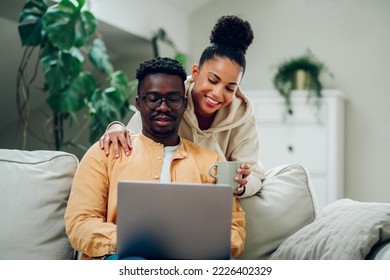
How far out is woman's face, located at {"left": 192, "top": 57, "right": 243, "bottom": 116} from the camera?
1614 millimetres

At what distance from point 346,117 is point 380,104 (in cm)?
28

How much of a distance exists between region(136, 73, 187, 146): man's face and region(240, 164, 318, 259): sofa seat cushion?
1.12ft

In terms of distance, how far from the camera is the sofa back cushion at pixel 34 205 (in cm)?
149

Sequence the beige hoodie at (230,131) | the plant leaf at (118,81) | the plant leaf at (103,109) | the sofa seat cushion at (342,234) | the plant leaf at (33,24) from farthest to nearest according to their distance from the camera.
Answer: the plant leaf at (118,81) < the plant leaf at (103,109) < the plant leaf at (33,24) < the beige hoodie at (230,131) < the sofa seat cushion at (342,234)

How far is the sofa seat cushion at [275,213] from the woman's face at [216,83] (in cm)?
31

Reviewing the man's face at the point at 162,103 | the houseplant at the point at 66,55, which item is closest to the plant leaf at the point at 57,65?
the houseplant at the point at 66,55

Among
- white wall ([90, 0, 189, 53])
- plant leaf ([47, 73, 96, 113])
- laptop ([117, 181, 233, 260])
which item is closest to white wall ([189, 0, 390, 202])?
white wall ([90, 0, 189, 53])

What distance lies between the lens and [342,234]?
1262 mm

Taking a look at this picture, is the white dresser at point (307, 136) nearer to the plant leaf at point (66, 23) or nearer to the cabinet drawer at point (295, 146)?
the cabinet drawer at point (295, 146)

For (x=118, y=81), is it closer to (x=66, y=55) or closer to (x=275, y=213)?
(x=66, y=55)

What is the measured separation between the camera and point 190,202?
110 cm

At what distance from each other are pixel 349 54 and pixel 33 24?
2558mm

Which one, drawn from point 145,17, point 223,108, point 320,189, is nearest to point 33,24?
point 145,17

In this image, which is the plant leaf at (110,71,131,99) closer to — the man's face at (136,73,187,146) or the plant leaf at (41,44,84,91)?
the plant leaf at (41,44,84,91)
